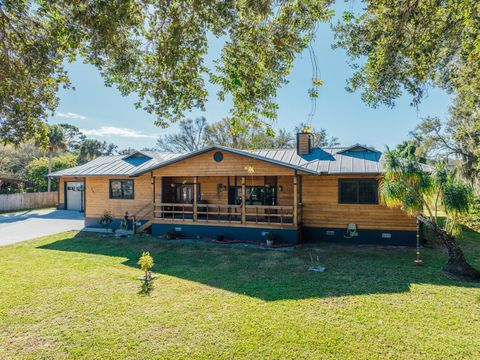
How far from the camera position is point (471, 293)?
6480mm

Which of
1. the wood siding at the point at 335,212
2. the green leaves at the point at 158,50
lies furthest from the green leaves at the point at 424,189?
the green leaves at the point at 158,50

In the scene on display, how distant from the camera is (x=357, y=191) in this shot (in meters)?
12.1

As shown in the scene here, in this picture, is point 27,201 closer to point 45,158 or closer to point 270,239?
point 45,158

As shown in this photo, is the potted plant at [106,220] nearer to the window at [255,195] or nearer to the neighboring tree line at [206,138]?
the window at [255,195]

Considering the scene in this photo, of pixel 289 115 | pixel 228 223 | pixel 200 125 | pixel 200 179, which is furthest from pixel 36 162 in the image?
pixel 289 115

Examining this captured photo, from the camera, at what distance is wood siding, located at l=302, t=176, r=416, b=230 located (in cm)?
1164

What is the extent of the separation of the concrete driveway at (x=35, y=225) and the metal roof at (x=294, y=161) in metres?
3.21

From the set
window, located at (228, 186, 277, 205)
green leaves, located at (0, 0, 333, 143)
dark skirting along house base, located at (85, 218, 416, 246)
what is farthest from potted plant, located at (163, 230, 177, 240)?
green leaves, located at (0, 0, 333, 143)

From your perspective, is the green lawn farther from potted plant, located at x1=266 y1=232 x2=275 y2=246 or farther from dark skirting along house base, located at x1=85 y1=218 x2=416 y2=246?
dark skirting along house base, located at x1=85 y1=218 x2=416 y2=246

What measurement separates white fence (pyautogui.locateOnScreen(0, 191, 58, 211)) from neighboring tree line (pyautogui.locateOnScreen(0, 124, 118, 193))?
4.38 ft

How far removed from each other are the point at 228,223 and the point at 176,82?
27.2 feet

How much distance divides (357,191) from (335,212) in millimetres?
1314

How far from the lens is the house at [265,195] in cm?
1182

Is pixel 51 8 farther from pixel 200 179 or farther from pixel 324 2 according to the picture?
pixel 200 179
